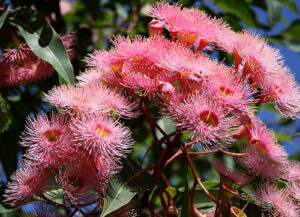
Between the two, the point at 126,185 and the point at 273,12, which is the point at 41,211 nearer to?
the point at 126,185

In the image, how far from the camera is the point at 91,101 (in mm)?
1264

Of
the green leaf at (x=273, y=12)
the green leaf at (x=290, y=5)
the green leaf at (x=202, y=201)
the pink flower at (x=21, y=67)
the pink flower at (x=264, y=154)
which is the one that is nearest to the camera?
the pink flower at (x=264, y=154)

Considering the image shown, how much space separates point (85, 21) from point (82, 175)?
2079 millimetres

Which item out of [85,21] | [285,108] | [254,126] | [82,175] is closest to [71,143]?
[82,175]

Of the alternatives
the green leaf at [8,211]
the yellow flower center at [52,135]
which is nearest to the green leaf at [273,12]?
the yellow flower center at [52,135]

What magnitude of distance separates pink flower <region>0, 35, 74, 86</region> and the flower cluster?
0.34 meters

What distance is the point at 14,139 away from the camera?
6.25 feet

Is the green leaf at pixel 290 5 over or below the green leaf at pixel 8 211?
over

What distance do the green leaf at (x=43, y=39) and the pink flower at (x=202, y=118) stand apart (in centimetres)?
51

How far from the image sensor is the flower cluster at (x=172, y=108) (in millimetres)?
1232

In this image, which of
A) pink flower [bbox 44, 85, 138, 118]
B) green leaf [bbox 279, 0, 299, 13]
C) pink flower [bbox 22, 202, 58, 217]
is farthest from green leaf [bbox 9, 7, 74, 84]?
green leaf [bbox 279, 0, 299, 13]

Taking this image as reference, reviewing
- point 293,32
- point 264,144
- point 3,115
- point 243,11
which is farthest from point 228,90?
point 293,32

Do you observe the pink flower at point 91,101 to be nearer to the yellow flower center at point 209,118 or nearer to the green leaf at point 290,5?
the yellow flower center at point 209,118

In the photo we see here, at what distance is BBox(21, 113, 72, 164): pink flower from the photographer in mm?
1220
